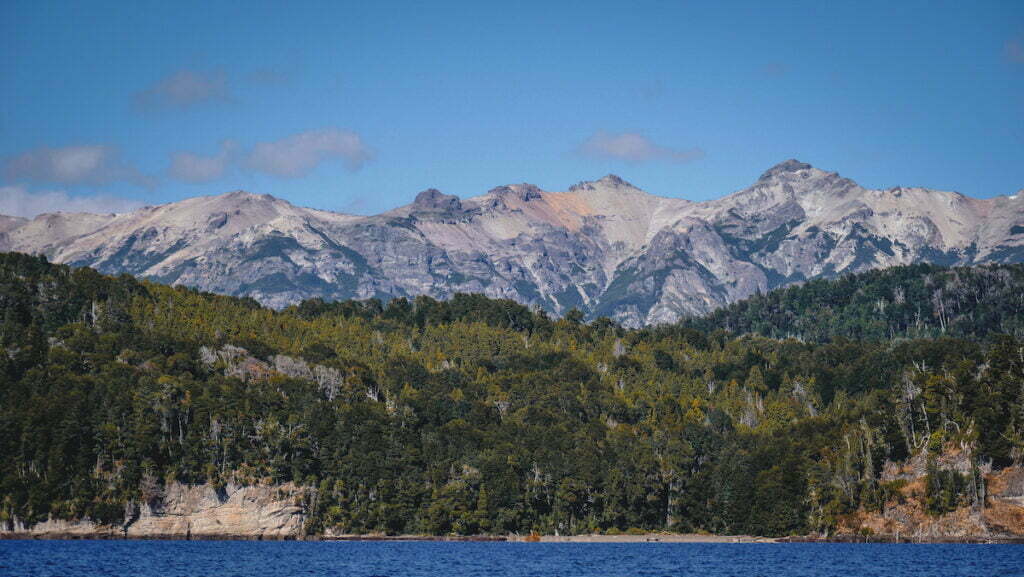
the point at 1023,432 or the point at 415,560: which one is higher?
the point at 1023,432

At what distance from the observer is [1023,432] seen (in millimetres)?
195500

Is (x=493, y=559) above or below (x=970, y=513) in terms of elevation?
below

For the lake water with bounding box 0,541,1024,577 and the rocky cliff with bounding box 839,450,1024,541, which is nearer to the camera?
the lake water with bounding box 0,541,1024,577

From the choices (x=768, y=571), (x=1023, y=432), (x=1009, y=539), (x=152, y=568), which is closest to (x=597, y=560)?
(x=768, y=571)

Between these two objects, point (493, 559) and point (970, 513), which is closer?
point (493, 559)

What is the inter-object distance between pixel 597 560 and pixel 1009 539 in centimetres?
6964

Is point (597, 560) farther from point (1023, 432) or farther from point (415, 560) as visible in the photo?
point (1023, 432)

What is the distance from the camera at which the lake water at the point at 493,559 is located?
438 ft

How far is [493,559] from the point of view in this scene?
6235 inches

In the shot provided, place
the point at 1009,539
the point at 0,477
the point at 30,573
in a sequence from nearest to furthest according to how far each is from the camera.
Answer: the point at 30,573 < the point at 1009,539 < the point at 0,477

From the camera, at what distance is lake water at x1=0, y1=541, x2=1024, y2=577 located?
13350 cm

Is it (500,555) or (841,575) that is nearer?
(841,575)

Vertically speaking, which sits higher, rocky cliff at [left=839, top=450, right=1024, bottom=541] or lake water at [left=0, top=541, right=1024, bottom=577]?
rocky cliff at [left=839, top=450, right=1024, bottom=541]

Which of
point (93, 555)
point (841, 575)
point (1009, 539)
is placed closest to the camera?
point (841, 575)
